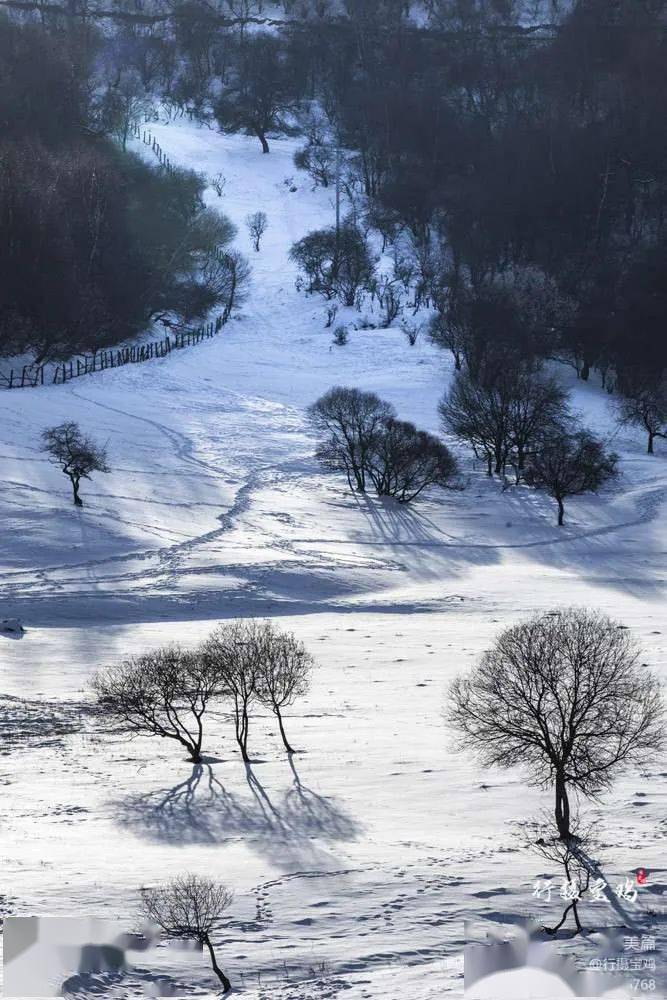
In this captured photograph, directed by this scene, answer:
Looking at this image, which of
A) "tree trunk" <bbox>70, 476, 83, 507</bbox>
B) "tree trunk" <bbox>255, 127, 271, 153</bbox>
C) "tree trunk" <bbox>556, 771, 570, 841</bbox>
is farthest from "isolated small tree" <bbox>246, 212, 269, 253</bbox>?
"tree trunk" <bbox>556, 771, 570, 841</bbox>

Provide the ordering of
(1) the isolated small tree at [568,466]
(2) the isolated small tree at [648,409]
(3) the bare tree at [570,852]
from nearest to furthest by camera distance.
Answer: (3) the bare tree at [570,852], (1) the isolated small tree at [568,466], (2) the isolated small tree at [648,409]

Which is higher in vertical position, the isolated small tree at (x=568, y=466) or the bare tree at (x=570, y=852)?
the isolated small tree at (x=568, y=466)

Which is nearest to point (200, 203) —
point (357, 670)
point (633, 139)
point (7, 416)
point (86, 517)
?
point (633, 139)

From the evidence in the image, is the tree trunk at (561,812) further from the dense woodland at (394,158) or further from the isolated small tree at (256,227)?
the isolated small tree at (256,227)

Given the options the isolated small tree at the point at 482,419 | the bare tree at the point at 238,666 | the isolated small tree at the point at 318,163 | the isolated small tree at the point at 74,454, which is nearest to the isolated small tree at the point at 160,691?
the bare tree at the point at 238,666

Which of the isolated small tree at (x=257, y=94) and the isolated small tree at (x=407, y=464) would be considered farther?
the isolated small tree at (x=257, y=94)

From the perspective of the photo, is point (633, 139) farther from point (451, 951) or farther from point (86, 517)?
point (451, 951)
